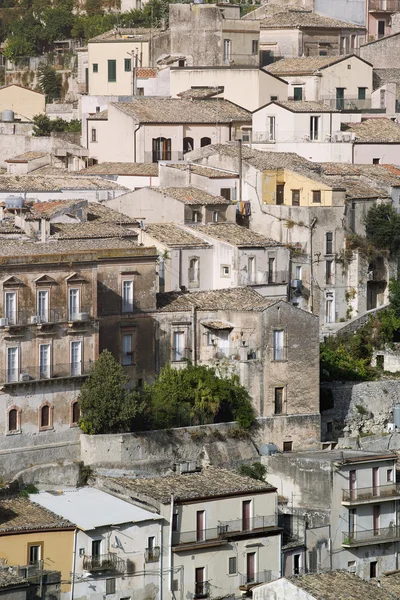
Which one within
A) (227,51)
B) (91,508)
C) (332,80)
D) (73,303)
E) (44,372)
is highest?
(227,51)

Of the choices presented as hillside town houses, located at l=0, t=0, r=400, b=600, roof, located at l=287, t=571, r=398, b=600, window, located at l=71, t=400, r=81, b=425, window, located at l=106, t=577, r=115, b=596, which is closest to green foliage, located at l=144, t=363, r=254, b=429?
hillside town houses, located at l=0, t=0, r=400, b=600

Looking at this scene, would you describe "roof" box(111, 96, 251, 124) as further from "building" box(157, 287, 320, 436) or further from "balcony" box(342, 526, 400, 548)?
"balcony" box(342, 526, 400, 548)

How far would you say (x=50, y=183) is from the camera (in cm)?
7575

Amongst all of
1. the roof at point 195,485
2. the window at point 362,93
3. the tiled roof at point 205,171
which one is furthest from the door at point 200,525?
the window at point 362,93

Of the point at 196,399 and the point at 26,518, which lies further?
the point at 196,399

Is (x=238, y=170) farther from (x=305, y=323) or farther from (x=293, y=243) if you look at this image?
(x=305, y=323)

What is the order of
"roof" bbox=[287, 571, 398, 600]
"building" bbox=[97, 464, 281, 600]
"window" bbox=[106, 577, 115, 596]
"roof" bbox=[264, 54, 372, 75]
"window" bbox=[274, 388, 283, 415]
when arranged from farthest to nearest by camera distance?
"roof" bbox=[264, 54, 372, 75], "window" bbox=[274, 388, 283, 415], "building" bbox=[97, 464, 281, 600], "window" bbox=[106, 577, 115, 596], "roof" bbox=[287, 571, 398, 600]

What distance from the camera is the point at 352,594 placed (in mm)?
53781

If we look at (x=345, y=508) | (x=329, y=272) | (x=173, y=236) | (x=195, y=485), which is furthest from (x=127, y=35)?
(x=195, y=485)

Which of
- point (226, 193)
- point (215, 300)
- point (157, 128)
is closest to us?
point (215, 300)

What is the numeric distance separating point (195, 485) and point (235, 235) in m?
13.2

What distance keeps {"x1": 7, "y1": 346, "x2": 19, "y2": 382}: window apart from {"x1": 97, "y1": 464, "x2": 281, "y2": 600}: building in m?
3.80

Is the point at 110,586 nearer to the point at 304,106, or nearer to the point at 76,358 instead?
the point at 76,358

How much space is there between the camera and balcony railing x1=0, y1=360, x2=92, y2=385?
58.7m
